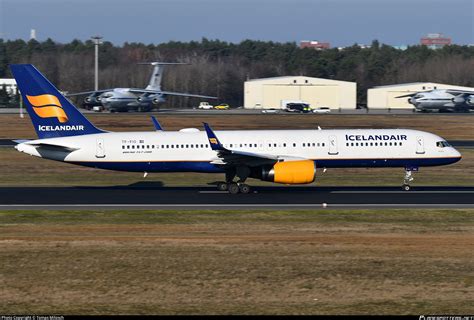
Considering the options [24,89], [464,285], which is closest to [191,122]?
[24,89]

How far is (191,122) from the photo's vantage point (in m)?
101

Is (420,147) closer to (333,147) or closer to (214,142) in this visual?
(333,147)

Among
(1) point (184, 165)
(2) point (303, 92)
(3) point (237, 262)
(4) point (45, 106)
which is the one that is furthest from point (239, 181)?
(2) point (303, 92)

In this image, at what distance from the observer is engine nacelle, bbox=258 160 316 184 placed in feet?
144

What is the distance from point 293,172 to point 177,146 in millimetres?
7103

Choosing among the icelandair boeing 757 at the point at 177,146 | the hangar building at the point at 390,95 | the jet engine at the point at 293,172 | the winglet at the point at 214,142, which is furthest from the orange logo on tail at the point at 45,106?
the hangar building at the point at 390,95

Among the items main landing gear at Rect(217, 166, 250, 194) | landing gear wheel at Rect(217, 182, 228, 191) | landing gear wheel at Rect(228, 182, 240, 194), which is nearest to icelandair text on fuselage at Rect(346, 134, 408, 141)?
main landing gear at Rect(217, 166, 250, 194)

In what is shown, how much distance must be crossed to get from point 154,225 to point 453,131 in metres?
63.4

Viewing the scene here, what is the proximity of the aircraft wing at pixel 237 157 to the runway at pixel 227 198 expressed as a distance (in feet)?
5.72

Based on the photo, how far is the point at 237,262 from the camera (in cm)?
2817

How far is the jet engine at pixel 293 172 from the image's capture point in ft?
144

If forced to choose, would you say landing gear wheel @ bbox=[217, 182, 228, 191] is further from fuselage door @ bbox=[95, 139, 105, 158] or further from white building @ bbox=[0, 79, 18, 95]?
white building @ bbox=[0, 79, 18, 95]

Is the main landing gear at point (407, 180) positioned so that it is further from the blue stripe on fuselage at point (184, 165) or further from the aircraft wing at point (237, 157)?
the aircraft wing at point (237, 157)

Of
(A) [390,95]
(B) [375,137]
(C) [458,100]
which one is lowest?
(B) [375,137]
